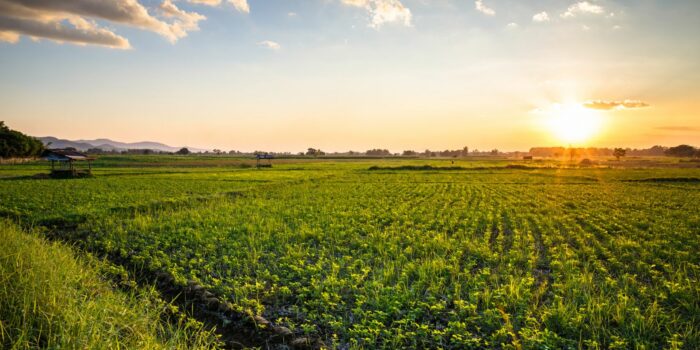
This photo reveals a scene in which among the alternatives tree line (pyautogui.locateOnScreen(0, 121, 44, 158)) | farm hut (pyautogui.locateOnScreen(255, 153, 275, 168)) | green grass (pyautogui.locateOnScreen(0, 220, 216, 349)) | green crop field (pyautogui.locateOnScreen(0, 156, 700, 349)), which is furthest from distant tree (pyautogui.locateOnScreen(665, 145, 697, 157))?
tree line (pyautogui.locateOnScreen(0, 121, 44, 158))

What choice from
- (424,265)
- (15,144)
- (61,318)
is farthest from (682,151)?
(15,144)

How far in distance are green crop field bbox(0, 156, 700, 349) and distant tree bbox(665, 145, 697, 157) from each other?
192 meters

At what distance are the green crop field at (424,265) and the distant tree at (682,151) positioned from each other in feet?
630

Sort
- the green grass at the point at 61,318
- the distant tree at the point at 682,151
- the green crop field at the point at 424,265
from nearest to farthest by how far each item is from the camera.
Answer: the green grass at the point at 61,318
the green crop field at the point at 424,265
the distant tree at the point at 682,151

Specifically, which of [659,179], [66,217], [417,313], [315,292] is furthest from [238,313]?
[659,179]

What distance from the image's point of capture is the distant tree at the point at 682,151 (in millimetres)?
157375

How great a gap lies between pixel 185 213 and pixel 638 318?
60.5ft

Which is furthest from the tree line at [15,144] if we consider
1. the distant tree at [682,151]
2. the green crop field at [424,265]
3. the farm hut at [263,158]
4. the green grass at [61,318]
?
the distant tree at [682,151]

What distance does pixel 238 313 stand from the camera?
746cm

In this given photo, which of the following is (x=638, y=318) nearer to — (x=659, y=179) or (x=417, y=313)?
(x=417, y=313)

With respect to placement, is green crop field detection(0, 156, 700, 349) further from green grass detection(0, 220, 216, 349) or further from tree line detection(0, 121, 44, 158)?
tree line detection(0, 121, 44, 158)

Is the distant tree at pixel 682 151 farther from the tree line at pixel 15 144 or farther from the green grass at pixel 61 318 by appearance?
the tree line at pixel 15 144

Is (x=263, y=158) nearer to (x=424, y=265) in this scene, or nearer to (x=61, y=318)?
(x=424, y=265)

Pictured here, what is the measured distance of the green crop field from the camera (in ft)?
21.9
